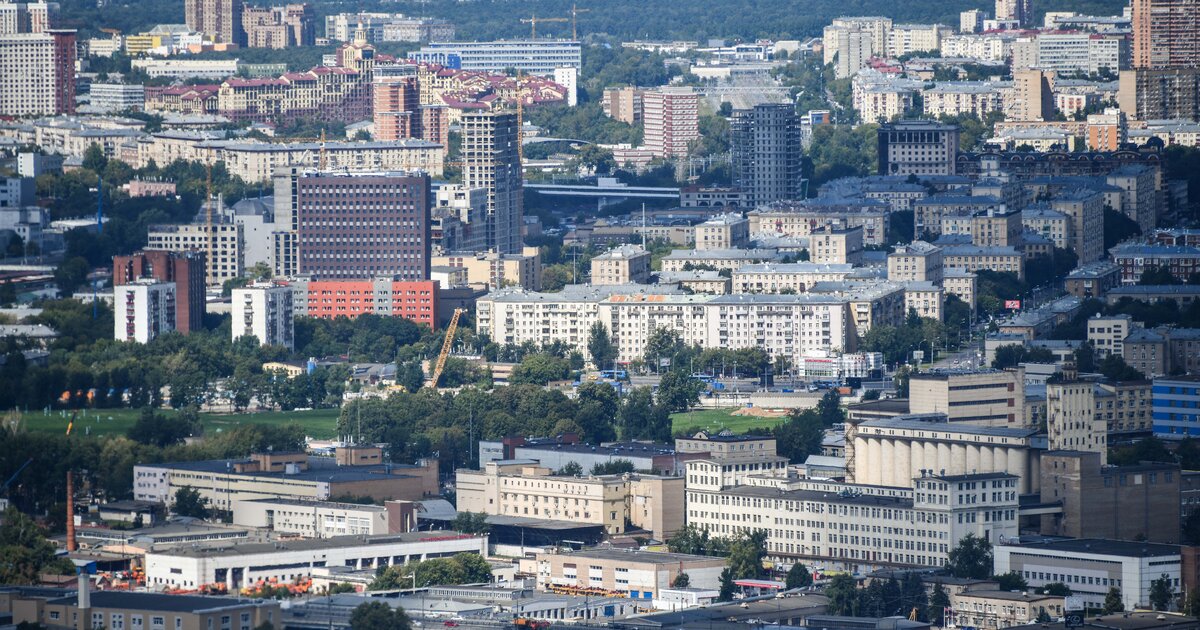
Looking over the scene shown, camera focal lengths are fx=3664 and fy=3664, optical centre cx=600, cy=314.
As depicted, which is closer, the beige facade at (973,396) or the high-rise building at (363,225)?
the beige facade at (973,396)

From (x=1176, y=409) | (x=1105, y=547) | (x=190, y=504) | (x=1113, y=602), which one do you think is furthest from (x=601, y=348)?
(x=1113, y=602)

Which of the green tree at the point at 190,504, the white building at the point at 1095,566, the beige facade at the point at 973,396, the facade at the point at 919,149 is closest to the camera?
the white building at the point at 1095,566

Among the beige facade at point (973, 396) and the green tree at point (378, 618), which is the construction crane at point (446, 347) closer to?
the beige facade at point (973, 396)

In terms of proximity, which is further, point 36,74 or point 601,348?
point 36,74

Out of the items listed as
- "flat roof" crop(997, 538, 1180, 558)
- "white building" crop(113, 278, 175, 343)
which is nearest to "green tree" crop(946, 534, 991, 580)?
"flat roof" crop(997, 538, 1180, 558)

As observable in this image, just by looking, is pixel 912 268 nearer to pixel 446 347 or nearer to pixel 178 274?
pixel 446 347

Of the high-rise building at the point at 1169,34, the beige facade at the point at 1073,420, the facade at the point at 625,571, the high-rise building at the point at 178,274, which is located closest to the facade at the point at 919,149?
the high-rise building at the point at 1169,34

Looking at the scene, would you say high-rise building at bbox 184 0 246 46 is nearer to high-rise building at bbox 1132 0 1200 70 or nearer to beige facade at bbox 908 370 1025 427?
high-rise building at bbox 1132 0 1200 70

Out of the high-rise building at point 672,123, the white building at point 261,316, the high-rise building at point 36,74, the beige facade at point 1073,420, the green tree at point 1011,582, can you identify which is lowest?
the green tree at point 1011,582
